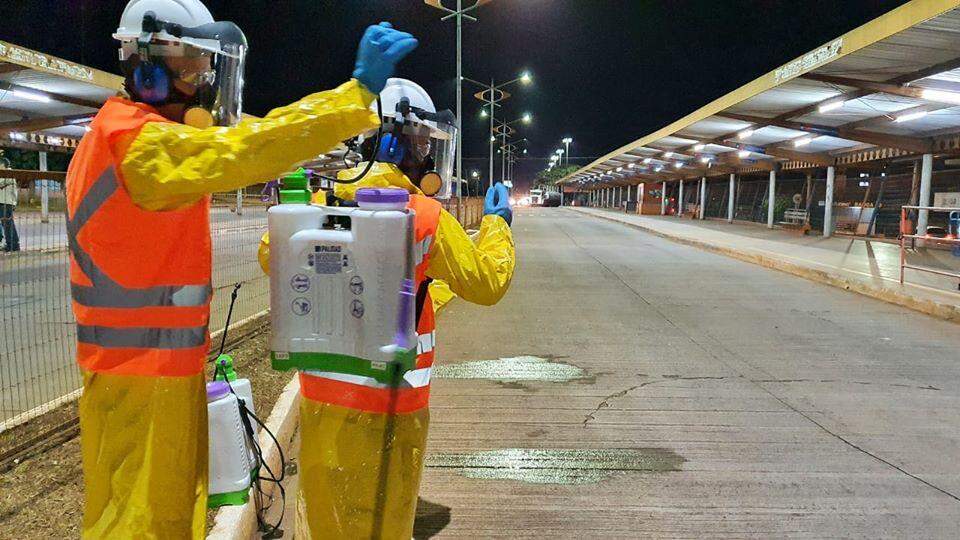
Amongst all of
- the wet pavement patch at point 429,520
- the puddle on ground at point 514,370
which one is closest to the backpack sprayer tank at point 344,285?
the wet pavement patch at point 429,520

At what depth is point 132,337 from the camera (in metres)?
1.78

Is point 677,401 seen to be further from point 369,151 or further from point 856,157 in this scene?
point 856,157

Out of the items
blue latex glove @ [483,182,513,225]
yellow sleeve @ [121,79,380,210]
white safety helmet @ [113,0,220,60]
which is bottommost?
blue latex glove @ [483,182,513,225]

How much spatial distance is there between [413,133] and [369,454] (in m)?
1.13

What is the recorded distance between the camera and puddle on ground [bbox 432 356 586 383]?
237 inches

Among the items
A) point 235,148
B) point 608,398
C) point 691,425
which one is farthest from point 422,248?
point 608,398

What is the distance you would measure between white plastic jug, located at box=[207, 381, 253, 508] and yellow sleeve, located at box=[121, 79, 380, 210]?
0.95m

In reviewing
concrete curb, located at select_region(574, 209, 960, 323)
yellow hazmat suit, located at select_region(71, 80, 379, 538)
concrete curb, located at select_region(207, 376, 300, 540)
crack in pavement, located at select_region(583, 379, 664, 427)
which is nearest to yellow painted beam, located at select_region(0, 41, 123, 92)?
concrete curb, located at select_region(207, 376, 300, 540)

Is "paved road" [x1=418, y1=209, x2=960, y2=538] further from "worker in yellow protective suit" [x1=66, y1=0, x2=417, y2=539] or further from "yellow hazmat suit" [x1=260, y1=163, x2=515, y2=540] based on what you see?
"worker in yellow protective suit" [x1=66, y1=0, x2=417, y2=539]

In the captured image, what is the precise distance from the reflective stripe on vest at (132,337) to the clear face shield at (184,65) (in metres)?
0.64

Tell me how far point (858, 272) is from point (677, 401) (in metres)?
9.49

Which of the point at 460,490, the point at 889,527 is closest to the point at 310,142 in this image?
the point at 460,490

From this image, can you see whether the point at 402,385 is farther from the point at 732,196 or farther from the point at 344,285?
the point at 732,196

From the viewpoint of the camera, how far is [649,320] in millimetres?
8695
